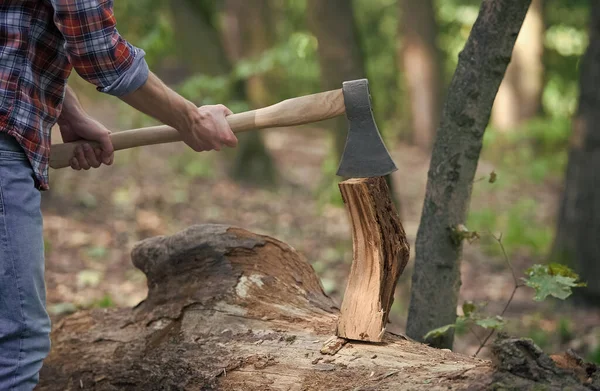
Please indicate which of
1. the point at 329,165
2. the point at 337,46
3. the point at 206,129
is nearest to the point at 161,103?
the point at 206,129

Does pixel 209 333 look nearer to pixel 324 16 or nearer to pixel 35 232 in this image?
pixel 35 232

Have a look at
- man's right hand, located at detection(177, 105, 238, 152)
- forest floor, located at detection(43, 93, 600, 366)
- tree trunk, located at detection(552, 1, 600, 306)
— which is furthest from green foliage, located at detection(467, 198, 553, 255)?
man's right hand, located at detection(177, 105, 238, 152)

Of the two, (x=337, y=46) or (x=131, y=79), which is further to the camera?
(x=337, y=46)

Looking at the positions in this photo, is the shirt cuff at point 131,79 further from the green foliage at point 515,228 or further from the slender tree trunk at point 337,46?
the green foliage at point 515,228

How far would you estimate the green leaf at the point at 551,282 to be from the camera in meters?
3.03

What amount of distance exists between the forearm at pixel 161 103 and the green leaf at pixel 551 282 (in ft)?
5.07

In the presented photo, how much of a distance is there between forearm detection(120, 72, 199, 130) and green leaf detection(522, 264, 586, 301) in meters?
1.54

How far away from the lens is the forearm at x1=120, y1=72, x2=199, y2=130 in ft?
8.62

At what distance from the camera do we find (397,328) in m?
5.61

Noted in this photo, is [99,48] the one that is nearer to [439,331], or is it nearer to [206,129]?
[206,129]

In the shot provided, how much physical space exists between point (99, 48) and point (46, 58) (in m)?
0.25

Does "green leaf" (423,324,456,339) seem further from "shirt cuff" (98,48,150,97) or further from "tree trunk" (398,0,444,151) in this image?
"tree trunk" (398,0,444,151)

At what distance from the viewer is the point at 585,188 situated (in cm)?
689

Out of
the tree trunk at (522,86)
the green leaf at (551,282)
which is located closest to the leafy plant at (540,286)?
the green leaf at (551,282)
